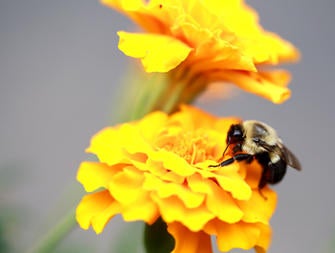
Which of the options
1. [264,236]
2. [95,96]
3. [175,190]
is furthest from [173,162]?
[95,96]

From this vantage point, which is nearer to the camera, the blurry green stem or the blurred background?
the blurry green stem

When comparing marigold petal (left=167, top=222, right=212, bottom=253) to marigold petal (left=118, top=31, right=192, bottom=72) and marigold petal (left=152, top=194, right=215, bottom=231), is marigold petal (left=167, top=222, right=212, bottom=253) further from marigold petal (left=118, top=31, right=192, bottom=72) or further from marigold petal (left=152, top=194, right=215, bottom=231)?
marigold petal (left=118, top=31, right=192, bottom=72)

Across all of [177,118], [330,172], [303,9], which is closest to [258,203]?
[177,118]

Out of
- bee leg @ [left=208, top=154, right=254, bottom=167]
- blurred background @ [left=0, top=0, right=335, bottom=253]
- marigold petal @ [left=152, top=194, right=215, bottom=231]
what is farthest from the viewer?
blurred background @ [left=0, top=0, right=335, bottom=253]

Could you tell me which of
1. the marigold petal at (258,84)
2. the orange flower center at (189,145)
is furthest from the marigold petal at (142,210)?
the marigold petal at (258,84)

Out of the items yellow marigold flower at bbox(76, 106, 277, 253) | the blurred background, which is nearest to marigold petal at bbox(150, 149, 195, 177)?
yellow marigold flower at bbox(76, 106, 277, 253)

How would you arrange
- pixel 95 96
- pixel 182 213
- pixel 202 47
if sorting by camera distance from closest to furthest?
pixel 182 213
pixel 202 47
pixel 95 96

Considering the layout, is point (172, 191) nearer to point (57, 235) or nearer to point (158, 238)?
point (158, 238)
